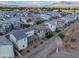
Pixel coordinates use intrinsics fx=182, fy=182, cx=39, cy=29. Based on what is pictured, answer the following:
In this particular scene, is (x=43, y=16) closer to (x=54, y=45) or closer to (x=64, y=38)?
A: (x=64, y=38)

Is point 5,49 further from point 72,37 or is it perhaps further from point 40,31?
point 72,37

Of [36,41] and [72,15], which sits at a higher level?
[72,15]

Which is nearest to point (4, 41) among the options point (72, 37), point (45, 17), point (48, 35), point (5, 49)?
point (5, 49)

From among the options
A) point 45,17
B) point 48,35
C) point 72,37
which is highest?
point 45,17

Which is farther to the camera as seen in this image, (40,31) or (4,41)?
(40,31)

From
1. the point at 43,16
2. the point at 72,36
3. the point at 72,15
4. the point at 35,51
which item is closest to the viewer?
the point at 35,51

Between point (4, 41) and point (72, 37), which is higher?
point (4, 41)

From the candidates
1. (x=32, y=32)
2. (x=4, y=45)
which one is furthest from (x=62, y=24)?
(x=4, y=45)

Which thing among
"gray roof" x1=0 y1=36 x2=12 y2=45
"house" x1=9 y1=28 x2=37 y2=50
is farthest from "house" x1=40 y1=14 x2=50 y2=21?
"gray roof" x1=0 y1=36 x2=12 y2=45

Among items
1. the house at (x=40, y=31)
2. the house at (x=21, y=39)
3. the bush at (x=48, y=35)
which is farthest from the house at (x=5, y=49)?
the bush at (x=48, y=35)

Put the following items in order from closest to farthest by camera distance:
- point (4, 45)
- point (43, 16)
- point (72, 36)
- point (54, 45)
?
1. point (4, 45)
2. point (54, 45)
3. point (72, 36)
4. point (43, 16)

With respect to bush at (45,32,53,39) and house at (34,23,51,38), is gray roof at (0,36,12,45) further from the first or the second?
bush at (45,32,53,39)
